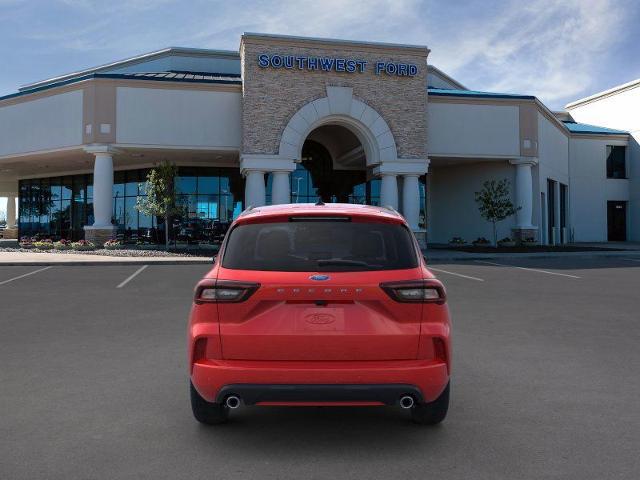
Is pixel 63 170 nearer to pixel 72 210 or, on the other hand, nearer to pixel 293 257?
pixel 72 210

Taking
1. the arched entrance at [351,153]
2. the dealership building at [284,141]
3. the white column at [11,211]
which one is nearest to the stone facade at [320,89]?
the dealership building at [284,141]

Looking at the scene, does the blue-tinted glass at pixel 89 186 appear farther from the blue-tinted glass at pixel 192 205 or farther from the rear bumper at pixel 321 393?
the rear bumper at pixel 321 393

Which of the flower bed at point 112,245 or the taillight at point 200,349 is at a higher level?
the flower bed at point 112,245

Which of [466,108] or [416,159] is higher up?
[466,108]

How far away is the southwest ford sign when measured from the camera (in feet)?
84.4

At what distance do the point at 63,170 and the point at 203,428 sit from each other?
1428 inches

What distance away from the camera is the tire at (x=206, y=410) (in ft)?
13.2

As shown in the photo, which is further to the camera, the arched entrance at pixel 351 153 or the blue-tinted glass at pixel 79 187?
the blue-tinted glass at pixel 79 187

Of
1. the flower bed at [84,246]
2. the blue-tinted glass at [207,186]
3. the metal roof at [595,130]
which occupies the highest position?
the metal roof at [595,130]

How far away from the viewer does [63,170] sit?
36344mm

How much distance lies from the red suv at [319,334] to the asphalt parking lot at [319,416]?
0.39 m

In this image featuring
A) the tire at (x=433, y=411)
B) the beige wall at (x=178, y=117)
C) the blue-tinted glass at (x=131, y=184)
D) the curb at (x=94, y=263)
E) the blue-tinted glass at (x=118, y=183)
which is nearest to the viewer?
the tire at (x=433, y=411)

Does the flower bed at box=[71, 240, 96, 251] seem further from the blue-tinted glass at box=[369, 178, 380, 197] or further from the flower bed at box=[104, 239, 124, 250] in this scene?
the blue-tinted glass at box=[369, 178, 380, 197]

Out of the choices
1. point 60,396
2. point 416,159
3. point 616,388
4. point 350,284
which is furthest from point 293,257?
point 416,159
